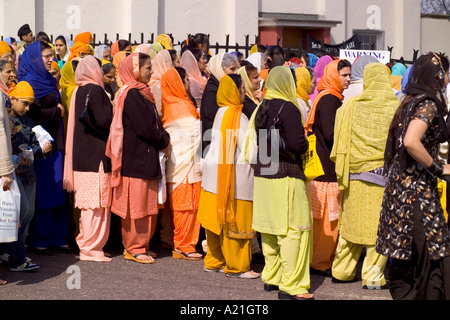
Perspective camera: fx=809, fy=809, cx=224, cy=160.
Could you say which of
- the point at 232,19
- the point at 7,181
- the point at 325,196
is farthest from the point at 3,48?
the point at 232,19

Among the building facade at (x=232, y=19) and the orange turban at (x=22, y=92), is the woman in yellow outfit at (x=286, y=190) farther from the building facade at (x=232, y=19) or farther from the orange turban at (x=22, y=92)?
the building facade at (x=232, y=19)

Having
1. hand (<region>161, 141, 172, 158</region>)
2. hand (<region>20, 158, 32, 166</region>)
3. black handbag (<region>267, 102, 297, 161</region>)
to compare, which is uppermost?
black handbag (<region>267, 102, 297, 161</region>)

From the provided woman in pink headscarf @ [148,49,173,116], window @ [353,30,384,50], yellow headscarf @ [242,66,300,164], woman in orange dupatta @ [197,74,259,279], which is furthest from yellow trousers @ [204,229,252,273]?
window @ [353,30,384,50]

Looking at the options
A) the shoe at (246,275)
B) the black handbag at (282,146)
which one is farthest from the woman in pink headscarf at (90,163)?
the black handbag at (282,146)

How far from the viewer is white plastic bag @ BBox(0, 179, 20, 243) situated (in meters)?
6.82

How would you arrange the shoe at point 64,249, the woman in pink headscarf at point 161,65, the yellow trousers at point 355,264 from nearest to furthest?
the yellow trousers at point 355,264
the shoe at point 64,249
the woman in pink headscarf at point 161,65

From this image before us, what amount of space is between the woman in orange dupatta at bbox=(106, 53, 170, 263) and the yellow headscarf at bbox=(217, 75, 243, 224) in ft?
2.85

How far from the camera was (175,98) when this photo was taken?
8.34 m

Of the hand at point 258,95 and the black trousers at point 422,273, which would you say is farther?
the hand at point 258,95

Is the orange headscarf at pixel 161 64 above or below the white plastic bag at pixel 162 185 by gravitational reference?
above

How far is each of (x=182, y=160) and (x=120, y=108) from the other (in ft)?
2.79

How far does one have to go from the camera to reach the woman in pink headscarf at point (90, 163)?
811 cm

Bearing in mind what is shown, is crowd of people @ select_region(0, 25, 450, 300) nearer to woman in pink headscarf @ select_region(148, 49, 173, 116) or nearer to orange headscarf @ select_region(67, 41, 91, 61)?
woman in pink headscarf @ select_region(148, 49, 173, 116)

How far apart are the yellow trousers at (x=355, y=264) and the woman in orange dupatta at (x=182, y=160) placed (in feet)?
5.25
